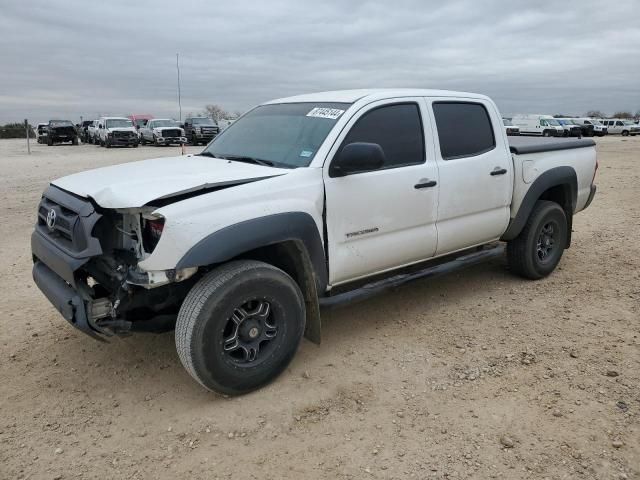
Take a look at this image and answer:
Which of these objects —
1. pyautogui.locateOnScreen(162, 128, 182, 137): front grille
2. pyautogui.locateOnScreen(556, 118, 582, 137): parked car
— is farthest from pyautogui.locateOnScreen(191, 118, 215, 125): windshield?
pyautogui.locateOnScreen(556, 118, 582, 137): parked car

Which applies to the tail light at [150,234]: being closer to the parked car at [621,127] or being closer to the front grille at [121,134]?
the front grille at [121,134]

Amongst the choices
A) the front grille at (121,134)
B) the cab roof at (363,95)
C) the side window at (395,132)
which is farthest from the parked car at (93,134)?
the side window at (395,132)

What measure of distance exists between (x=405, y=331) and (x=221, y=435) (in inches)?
72.9

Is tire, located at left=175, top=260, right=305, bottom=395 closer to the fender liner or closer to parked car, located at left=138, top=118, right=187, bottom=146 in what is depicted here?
the fender liner

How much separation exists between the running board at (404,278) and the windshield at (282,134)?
0.99 metres

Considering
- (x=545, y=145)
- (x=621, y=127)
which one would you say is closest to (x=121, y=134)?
(x=545, y=145)

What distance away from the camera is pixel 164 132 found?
103ft

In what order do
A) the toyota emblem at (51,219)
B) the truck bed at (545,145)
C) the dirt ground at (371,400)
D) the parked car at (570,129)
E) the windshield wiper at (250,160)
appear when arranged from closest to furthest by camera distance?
1. the dirt ground at (371,400)
2. the toyota emblem at (51,219)
3. the windshield wiper at (250,160)
4. the truck bed at (545,145)
5. the parked car at (570,129)

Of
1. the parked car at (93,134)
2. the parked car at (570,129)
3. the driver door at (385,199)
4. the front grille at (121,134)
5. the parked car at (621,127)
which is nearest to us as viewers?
the driver door at (385,199)

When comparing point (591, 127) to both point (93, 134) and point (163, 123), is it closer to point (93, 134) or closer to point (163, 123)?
point (163, 123)

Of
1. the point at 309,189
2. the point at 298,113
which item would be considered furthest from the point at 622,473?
the point at 298,113

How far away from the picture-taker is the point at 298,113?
4148 millimetres

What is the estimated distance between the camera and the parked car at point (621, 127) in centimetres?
4641

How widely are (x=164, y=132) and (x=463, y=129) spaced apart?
95.9 feet
